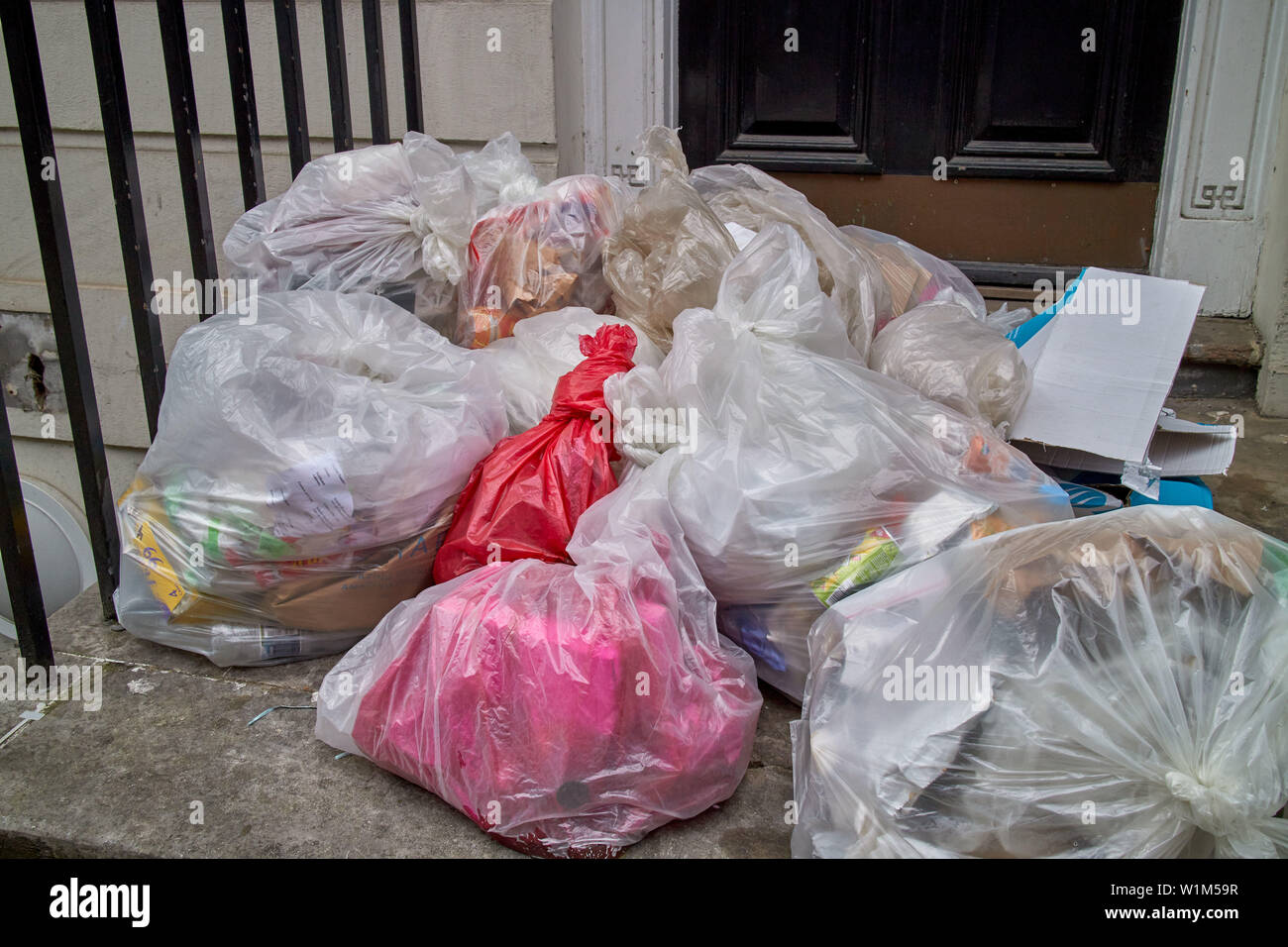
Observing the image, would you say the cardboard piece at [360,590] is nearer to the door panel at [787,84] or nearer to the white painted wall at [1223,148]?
the door panel at [787,84]

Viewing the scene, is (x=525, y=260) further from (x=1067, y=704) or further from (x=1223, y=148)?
(x=1223, y=148)

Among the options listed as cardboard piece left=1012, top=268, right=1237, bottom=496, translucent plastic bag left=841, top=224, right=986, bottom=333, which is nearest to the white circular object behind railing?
translucent plastic bag left=841, top=224, right=986, bottom=333

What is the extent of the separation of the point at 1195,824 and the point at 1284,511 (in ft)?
5.00

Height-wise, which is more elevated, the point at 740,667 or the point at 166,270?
the point at 166,270

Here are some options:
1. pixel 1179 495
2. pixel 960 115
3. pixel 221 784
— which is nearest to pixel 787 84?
pixel 960 115

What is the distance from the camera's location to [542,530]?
1.79 metres

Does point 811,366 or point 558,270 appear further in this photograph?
point 558,270

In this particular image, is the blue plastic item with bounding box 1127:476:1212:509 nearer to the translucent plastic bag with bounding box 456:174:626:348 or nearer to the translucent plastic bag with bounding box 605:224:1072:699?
the translucent plastic bag with bounding box 605:224:1072:699

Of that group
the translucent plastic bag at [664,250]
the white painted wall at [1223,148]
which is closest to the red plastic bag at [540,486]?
the translucent plastic bag at [664,250]

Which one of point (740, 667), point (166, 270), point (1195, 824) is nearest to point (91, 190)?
point (166, 270)

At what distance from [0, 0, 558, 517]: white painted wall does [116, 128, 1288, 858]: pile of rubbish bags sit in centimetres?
55

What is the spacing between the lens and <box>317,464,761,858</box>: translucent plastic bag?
4.61 feet
